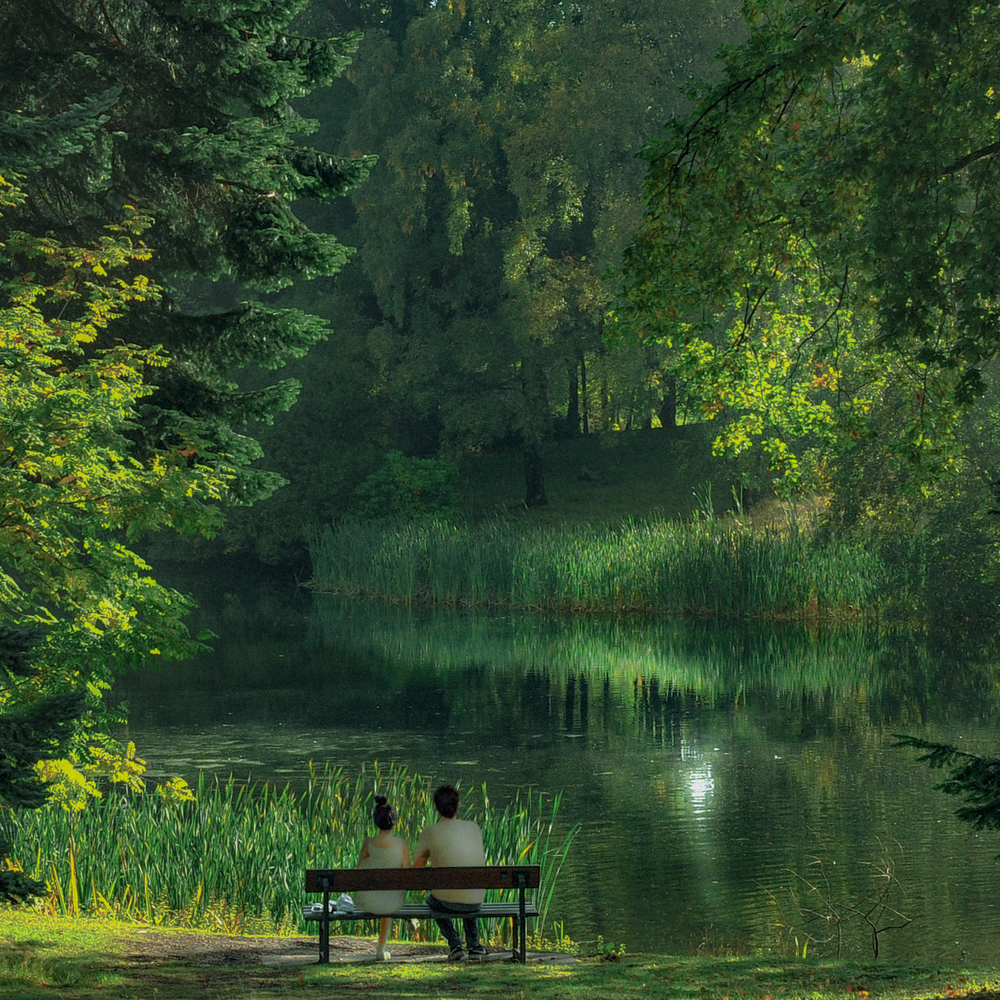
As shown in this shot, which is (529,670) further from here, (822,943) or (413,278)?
(413,278)

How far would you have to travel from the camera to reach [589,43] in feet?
131

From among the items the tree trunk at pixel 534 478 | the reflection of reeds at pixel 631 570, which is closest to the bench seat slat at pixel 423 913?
the reflection of reeds at pixel 631 570

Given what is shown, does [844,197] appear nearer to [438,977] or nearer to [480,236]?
[438,977]

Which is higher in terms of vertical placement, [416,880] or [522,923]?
[416,880]

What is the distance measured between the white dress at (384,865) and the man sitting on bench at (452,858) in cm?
11

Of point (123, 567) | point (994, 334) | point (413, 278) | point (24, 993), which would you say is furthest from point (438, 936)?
point (413, 278)

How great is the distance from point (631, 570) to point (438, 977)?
23412 mm

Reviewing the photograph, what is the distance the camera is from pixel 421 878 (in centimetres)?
772

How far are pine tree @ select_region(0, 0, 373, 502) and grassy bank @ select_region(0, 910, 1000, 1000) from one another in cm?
635

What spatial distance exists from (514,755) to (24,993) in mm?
11370

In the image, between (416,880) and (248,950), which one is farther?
(248,950)

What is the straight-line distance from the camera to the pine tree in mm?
13891

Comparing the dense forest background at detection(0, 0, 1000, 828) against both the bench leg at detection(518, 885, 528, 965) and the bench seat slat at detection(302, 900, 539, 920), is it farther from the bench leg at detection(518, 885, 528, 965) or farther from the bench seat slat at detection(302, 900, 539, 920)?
the bench leg at detection(518, 885, 528, 965)

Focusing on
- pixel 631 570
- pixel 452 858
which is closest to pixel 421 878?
pixel 452 858
